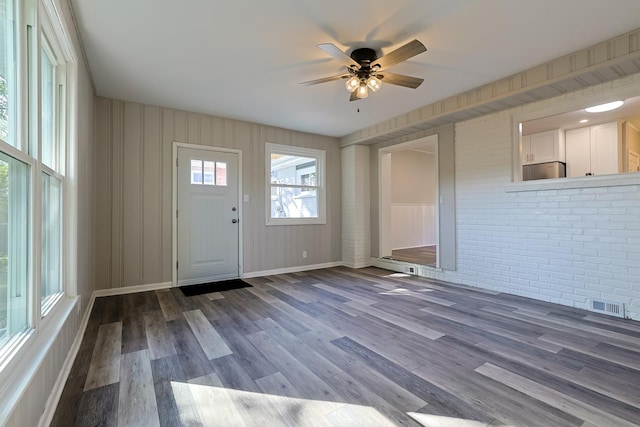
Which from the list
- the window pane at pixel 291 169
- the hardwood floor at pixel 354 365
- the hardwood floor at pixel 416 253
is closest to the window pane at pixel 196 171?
the window pane at pixel 291 169

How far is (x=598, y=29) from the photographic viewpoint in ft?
7.69

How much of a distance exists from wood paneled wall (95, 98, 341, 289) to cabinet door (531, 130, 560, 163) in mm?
4967

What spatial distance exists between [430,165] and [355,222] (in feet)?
12.9

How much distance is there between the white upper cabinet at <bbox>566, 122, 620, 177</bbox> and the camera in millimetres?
4586

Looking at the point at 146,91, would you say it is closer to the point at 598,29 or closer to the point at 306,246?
the point at 306,246

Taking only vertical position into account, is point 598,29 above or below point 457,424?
above

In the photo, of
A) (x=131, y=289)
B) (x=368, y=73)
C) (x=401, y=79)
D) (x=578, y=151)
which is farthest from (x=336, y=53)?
(x=578, y=151)

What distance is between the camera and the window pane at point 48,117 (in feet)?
6.12

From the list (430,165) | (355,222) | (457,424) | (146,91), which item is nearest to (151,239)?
(146,91)

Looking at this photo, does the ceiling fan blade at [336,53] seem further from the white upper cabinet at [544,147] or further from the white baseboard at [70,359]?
the white upper cabinet at [544,147]

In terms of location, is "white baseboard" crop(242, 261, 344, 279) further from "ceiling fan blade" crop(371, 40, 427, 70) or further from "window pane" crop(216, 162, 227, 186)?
"ceiling fan blade" crop(371, 40, 427, 70)

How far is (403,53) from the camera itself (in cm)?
229

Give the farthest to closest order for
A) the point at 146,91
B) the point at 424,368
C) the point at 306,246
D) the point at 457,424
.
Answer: the point at 306,246 → the point at 146,91 → the point at 424,368 → the point at 457,424

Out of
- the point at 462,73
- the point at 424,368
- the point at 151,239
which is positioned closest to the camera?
the point at 424,368
